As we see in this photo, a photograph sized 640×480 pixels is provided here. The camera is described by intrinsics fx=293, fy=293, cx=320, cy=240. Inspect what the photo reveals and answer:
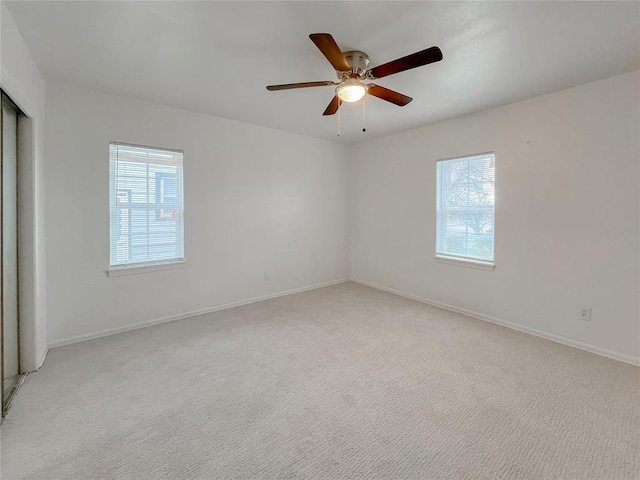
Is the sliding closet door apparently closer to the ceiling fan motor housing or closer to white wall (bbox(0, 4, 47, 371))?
white wall (bbox(0, 4, 47, 371))

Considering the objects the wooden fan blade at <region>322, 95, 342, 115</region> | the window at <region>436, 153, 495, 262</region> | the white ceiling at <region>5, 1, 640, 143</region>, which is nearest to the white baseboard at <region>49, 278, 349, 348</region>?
the window at <region>436, 153, 495, 262</region>

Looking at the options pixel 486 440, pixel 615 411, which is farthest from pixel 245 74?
pixel 615 411

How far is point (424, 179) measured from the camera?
167 inches

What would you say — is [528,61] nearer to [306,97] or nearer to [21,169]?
[306,97]

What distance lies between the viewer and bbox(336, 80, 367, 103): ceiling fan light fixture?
2.26 metres

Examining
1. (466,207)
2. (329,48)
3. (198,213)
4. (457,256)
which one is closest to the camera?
(329,48)

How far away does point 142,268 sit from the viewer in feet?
11.0

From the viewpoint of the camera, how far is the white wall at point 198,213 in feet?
9.56

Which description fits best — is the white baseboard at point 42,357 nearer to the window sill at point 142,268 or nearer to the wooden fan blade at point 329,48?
the window sill at point 142,268

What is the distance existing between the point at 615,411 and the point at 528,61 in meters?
2.62

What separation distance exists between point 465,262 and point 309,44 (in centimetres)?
311

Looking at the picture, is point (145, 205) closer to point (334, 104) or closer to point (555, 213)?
point (334, 104)

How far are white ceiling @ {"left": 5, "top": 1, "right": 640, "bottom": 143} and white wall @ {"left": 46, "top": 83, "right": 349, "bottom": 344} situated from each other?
0.40 metres

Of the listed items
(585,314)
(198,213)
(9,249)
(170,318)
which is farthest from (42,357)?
(585,314)
